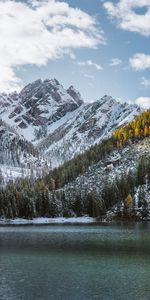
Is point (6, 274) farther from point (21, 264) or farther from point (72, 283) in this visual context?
point (72, 283)

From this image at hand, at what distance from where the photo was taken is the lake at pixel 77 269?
184ft

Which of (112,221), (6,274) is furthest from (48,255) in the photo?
(112,221)

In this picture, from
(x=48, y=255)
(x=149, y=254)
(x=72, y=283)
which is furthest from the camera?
(x=48, y=255)

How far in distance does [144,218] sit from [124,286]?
13525 cm

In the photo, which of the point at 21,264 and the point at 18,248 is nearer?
the point at 21,264

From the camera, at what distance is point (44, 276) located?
2672 inches

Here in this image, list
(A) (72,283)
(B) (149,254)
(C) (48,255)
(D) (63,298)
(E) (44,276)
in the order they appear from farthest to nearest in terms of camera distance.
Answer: (C) (48,255) < (B) (149,254) < (E) (44,276) < (A) (72,283) < (D) (63,298)

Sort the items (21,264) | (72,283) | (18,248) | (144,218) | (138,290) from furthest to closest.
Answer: (144,218) < (18,248) < (21,264) < (72,283) < (138,290)

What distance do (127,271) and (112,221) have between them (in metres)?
127

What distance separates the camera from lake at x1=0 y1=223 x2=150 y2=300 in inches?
2203

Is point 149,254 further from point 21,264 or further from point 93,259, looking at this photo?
point 21,264

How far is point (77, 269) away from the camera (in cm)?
7244

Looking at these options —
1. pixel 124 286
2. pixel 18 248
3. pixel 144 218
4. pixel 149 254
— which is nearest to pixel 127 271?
pixel 124 286

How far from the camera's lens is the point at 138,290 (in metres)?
57.1
